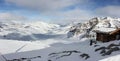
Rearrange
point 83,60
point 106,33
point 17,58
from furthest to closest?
1. point 106,33
2. point 17,58
3. point 83,60

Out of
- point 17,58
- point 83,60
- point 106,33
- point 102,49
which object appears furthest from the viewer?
point 106,33

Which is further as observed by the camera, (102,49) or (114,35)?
(114,35)

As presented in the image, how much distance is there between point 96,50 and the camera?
4375 centimetres

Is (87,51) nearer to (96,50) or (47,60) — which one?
(96,50)

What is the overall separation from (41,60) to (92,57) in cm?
1016

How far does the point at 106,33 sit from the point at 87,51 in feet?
60.3

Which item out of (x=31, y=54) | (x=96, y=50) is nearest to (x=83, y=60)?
(x=96, y=50)

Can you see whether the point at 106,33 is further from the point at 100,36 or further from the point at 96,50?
the point at 96,50

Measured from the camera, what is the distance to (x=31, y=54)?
5056 centimetres

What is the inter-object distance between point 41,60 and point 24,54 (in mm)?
7835

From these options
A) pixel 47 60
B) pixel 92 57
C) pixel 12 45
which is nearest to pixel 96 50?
pixel 92 57

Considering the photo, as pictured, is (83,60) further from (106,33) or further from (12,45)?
(12,45)

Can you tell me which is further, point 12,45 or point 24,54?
point 12,45

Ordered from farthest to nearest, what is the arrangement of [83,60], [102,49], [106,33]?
[106,33] < [102,49] < [83,60]
